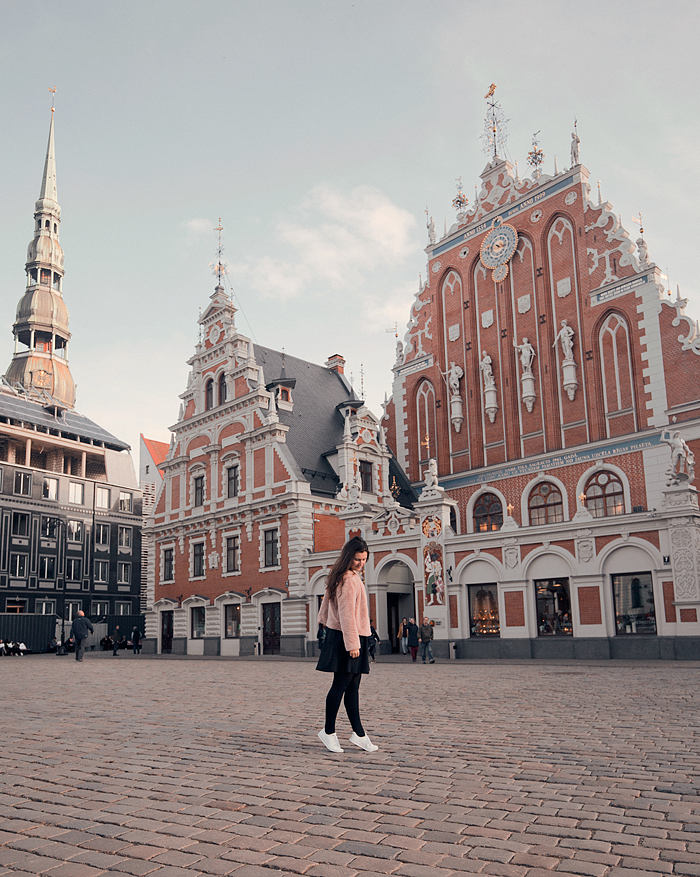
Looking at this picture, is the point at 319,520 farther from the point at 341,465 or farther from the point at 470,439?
the point at 470,439

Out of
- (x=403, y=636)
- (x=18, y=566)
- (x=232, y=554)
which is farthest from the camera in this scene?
(x=18, y=566)

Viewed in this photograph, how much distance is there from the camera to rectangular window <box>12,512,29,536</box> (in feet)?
164

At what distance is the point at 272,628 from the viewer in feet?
111

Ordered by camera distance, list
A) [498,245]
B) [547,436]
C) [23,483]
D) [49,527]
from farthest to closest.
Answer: [23,483] → [49,527] → [498,245] → [547,436]

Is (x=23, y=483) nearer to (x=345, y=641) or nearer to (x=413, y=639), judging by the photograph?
(x=413, y=639)

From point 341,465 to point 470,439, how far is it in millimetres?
6178

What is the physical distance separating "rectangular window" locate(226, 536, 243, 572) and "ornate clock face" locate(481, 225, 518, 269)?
17.0 meters

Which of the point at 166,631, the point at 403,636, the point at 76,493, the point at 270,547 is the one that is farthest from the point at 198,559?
the point at 76,493

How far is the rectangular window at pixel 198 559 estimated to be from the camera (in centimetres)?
3838

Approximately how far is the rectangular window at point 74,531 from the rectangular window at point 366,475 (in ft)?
87.5

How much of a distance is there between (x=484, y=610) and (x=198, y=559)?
1719cm

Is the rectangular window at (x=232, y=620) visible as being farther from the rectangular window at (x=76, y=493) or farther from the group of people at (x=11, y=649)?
the rectangular window at (x=76, y=493)

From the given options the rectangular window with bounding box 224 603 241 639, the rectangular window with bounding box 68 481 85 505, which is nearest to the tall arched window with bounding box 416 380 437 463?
the rectangular window with bounding box 224 603 241 639

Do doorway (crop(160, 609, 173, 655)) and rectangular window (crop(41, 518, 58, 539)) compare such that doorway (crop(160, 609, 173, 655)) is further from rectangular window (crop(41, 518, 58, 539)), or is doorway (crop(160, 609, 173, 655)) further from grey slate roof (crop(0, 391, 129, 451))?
grey slate roof (crop(0, 391, 129, 451))
